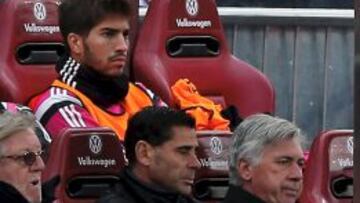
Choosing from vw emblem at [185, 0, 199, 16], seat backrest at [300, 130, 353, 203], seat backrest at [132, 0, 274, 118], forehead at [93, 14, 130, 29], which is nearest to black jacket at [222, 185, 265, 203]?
seat backrest at [300, 130, 353, 203]

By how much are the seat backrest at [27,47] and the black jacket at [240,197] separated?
1.52m

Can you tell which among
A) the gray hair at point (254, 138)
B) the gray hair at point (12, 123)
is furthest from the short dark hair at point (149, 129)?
the gray hair at point (12, 123)

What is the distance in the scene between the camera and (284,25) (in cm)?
951

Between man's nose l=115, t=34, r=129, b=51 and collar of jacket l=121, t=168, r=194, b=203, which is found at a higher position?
man's nose l=115, t=34, r=129, b=51

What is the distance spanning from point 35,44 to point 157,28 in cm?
63

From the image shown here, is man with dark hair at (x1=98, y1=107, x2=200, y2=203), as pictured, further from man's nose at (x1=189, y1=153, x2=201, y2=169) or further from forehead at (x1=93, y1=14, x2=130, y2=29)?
forehead at (x1=93, y1=14, x2=130, y2=29)

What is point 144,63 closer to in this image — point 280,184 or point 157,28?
point 157,28

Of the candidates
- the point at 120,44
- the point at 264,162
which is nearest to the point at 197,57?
the point at 120,44

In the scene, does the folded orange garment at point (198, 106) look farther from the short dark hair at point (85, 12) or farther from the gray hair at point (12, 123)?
the gray hair at point (12, 123)

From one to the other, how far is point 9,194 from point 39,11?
6.94 ft

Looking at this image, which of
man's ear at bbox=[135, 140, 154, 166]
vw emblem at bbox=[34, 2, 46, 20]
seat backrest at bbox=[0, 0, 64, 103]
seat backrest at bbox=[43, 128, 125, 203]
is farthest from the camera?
vw emblem at bbox=[34, 2, 46, 20]

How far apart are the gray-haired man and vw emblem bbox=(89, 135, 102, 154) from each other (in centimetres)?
60

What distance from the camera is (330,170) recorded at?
7.37 m

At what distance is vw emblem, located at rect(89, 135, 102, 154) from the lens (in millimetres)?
6770
